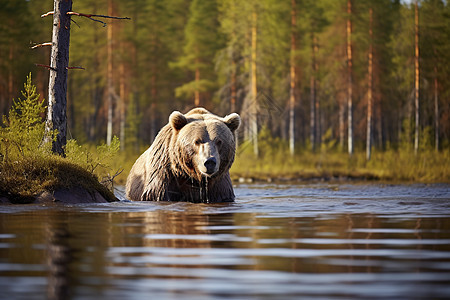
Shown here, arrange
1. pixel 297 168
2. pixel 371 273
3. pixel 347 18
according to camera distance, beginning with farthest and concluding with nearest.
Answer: pixel 347 18, pixel 297 168, pixel 371 273

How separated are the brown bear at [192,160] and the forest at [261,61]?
1786cm

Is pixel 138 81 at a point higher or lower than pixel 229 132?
higher

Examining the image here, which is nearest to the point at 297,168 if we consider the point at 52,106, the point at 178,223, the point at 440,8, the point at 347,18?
the point at 347,18

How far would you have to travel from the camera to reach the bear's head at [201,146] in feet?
34.3

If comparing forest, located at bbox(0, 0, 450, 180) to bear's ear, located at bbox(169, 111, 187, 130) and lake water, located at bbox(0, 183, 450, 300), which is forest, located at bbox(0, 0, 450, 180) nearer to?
bear's ear, located at bbox(169, 111, 187, 130)

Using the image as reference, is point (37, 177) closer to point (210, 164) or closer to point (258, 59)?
point (210, 164)

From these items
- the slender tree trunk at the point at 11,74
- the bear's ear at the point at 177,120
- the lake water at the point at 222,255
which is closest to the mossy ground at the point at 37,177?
the lake water at the point at 222,255

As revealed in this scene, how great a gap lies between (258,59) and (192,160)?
1139 inches

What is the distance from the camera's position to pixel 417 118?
4028 cm

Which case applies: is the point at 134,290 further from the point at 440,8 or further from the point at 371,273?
the point at 440,8

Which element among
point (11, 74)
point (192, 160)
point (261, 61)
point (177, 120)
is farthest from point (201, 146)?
point (11, 74)

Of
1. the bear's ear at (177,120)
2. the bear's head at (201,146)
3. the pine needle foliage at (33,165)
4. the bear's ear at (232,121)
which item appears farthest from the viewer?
the bear's ear at (232,121)

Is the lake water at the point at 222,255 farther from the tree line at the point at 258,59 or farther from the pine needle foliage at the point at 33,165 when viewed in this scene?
the tree line at the point at 258,59

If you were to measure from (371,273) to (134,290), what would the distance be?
147 cm
